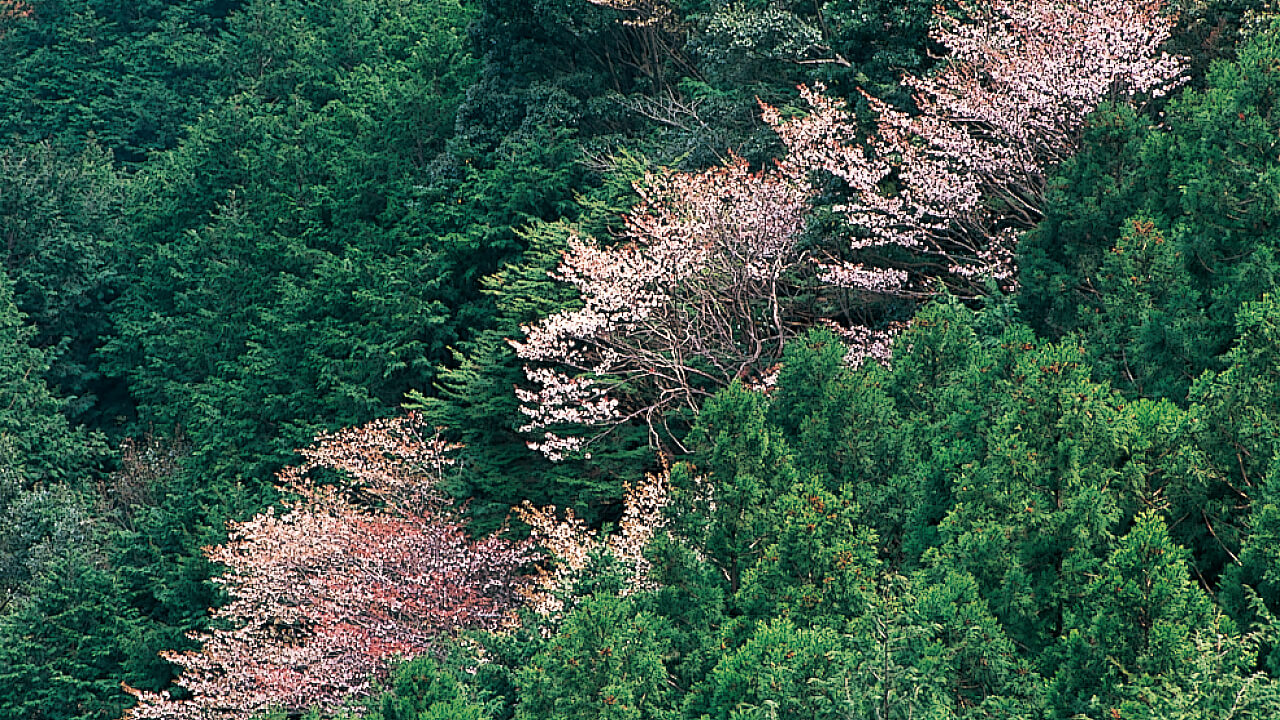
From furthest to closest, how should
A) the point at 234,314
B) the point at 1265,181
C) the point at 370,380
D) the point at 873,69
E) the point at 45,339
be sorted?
the point at 45,339, the point at 234,314, the point at 370,380, the point at 873,69, the point at 1265,181

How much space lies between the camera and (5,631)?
2917 centimetres

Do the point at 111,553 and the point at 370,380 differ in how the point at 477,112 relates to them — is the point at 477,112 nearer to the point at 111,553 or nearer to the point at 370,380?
the point at 370,380

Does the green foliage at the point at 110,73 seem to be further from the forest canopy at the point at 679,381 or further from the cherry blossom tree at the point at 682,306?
the cherry blossom tree at the point at 682,306

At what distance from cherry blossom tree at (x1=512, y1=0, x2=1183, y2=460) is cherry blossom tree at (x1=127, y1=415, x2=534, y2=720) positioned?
88.0 inches

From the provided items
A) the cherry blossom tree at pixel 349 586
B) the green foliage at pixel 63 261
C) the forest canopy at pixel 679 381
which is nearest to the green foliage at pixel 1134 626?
the forest canopy at pixel 679 381

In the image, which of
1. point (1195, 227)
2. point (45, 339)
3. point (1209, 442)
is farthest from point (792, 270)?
point (45, 339)

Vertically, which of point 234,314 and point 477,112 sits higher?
point 477,112

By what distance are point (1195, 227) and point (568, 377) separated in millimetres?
9304

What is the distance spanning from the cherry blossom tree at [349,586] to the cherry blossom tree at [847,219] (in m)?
2.24

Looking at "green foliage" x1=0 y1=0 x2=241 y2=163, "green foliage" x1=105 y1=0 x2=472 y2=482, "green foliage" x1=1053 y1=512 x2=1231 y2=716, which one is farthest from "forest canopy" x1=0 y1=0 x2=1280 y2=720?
"green foliage" x1=0 y1=0 x2=241 y2=163

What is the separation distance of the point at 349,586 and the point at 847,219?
856cm

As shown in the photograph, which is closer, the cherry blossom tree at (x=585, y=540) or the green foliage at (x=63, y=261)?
the cherry blossom tree at (x=585, y=540)

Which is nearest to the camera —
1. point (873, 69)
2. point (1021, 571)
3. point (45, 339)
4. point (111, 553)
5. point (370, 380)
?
point (1021, 571)

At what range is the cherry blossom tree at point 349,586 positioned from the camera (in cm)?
2175
